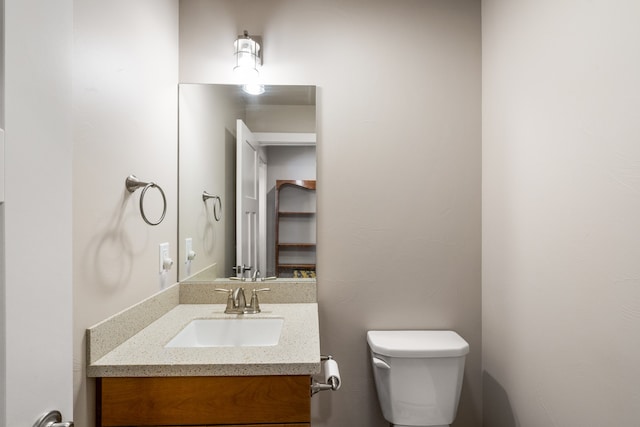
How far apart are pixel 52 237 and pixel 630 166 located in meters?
1.26

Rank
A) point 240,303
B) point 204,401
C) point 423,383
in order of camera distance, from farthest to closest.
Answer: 1. point 240,303
2. point 423,383
3. point 204,401

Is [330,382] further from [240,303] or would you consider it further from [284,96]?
[284,96]

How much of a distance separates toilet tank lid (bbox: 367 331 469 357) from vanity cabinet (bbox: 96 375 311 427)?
1.85ft

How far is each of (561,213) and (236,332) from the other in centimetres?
124

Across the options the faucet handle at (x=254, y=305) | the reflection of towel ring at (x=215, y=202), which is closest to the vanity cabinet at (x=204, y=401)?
the faucet handle at (x=254, y=305)

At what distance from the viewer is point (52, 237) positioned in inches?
20.9

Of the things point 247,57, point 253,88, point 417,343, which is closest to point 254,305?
point 417,343

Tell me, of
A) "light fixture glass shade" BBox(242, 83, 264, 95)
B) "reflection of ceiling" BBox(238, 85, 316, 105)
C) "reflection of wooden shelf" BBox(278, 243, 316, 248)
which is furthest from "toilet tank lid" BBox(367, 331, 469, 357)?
"light fixture glass shade" BBox(242, 83, 264, 95)

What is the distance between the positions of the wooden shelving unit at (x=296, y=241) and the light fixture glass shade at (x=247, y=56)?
0.52m

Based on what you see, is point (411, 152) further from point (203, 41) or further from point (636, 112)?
point (203, 41)

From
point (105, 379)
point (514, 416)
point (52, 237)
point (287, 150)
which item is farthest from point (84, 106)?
point (514, 416)

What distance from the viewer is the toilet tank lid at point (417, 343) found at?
1426 mm

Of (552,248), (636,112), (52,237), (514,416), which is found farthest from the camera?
(514,416)

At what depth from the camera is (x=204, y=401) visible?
3.22ft
